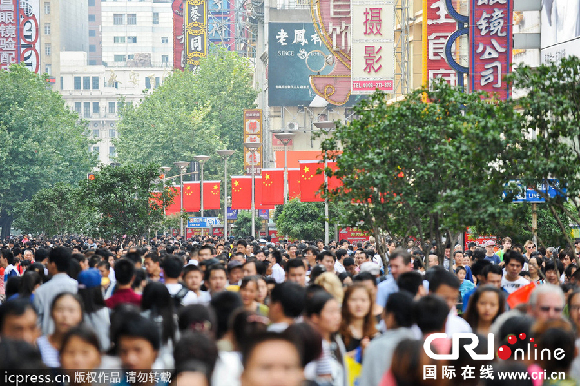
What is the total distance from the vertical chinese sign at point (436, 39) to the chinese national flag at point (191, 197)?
2107cm

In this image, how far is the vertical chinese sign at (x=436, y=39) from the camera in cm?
2652

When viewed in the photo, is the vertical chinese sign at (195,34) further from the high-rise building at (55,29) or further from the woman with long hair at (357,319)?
the woman with long hair at (357,319)

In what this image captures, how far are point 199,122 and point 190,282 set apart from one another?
186 feet

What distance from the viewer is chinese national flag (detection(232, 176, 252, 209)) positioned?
131 feet

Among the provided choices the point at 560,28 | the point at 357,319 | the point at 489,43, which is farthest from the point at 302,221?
the point at 357,319

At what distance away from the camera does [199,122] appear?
65.4 metres

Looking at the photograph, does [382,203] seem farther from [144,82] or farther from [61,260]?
[144,82]

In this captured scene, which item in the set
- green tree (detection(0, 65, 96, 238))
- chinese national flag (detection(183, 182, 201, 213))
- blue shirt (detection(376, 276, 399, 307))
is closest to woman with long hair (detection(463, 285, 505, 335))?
blue shirt (detection(376, 276, 399, 307))

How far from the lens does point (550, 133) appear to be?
11875mm

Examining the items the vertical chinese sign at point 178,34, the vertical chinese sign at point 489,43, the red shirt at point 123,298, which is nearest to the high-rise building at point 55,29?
the vertical chinese sign at point 178,34

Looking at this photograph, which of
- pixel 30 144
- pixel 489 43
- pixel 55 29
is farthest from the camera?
pixel 55 29

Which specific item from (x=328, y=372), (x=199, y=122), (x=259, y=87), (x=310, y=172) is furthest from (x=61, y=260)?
(x=259, y=87)

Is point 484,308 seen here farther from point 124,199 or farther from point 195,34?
point 195,34

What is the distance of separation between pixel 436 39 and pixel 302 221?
36.1 ft
